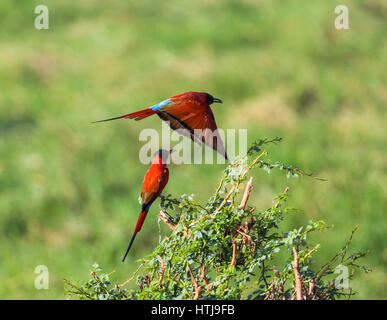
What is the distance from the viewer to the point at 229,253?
224cm

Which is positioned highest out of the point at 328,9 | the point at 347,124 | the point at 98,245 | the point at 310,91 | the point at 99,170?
the point at 328,9

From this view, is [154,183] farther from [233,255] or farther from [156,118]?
[156,118]

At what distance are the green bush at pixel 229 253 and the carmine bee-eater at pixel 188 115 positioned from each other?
0.17 metres

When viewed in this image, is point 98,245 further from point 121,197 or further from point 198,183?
point 198,183

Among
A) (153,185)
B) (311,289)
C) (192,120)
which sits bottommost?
(311,289)

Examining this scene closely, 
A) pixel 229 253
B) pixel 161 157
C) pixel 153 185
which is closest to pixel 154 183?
pixel 153 185

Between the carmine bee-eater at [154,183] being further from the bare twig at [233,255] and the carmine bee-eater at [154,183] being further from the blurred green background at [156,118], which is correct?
the blurred green background at [156,118]

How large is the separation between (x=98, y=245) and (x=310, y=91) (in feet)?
16.5

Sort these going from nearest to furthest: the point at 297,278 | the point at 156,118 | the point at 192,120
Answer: the point at 297,278, the point at 192,120, the point at 156,118

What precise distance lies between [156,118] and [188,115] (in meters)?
7.23

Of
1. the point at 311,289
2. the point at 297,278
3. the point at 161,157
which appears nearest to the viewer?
the point at 297,278

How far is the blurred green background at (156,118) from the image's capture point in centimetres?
693

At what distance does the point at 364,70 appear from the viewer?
437 inches

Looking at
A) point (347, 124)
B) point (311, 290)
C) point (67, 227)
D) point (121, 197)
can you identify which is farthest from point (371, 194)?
point (311, 290)
